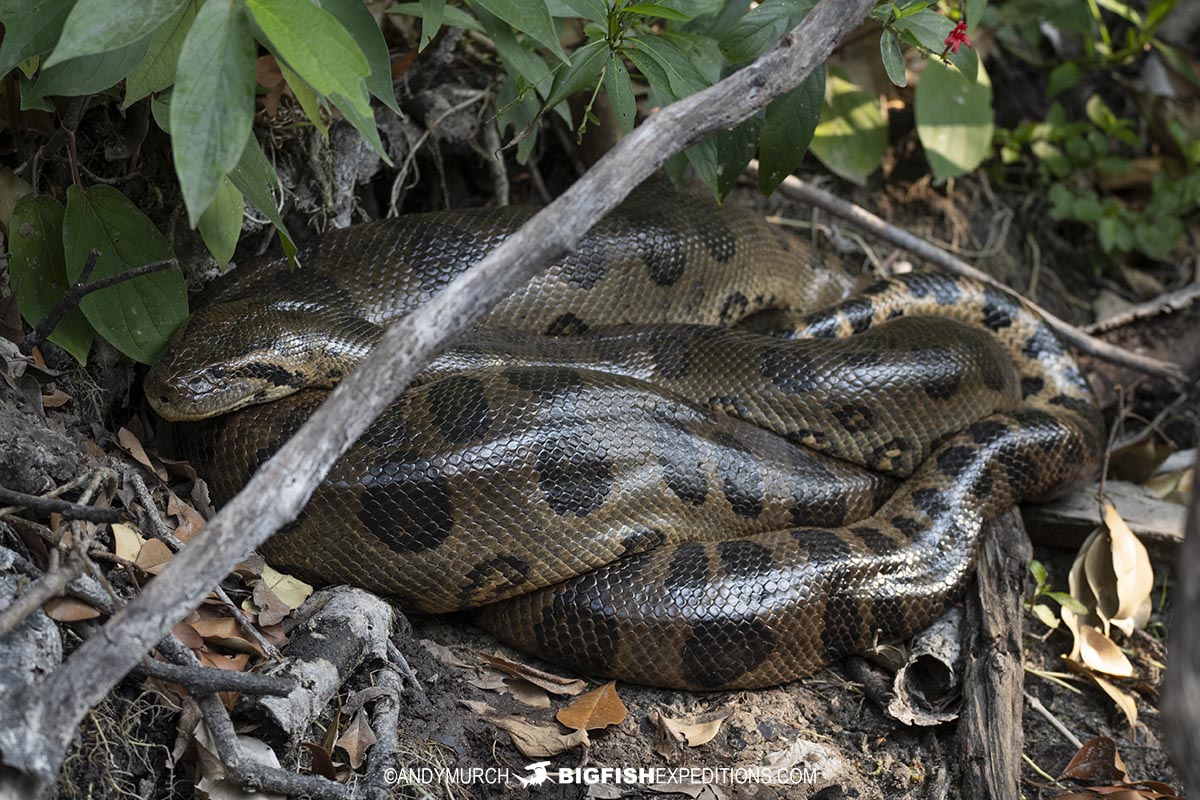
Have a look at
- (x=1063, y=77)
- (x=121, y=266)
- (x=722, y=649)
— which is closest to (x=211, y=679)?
(x=121, y=266)

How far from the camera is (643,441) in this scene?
4.56 metres

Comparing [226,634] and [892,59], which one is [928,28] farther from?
[226,634]

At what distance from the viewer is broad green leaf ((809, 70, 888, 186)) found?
682 cm

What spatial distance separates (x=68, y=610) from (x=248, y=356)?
1.49 m

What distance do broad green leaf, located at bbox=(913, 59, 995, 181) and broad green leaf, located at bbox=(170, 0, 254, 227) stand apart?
5096mm

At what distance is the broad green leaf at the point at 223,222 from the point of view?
3.71 m

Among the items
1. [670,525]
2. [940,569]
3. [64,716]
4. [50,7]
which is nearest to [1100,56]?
[940,569]

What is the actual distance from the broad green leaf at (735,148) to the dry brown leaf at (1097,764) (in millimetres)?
2714

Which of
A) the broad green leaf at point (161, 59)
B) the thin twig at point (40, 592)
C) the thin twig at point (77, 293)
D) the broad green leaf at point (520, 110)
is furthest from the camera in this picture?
the broad green leaf at point (520, 110)

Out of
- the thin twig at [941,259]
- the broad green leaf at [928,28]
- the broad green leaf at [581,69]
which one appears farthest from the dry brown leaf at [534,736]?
the thin twig at [941,259]

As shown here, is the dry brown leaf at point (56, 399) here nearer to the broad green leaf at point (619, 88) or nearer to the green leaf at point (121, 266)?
the green leaf at point (121, 266)

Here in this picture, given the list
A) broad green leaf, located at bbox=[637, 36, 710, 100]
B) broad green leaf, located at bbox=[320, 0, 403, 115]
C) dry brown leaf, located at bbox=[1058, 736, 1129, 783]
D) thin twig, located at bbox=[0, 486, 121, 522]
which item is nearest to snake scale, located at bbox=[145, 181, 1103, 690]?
dry brown leaf, located at bbox=[1058, 736, 1129, 783]

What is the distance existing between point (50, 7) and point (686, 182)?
3.80m

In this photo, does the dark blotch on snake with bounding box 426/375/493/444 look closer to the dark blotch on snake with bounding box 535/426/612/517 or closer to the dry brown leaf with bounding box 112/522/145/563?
the dark blotch on snake with bounding box 535/426/612/517
